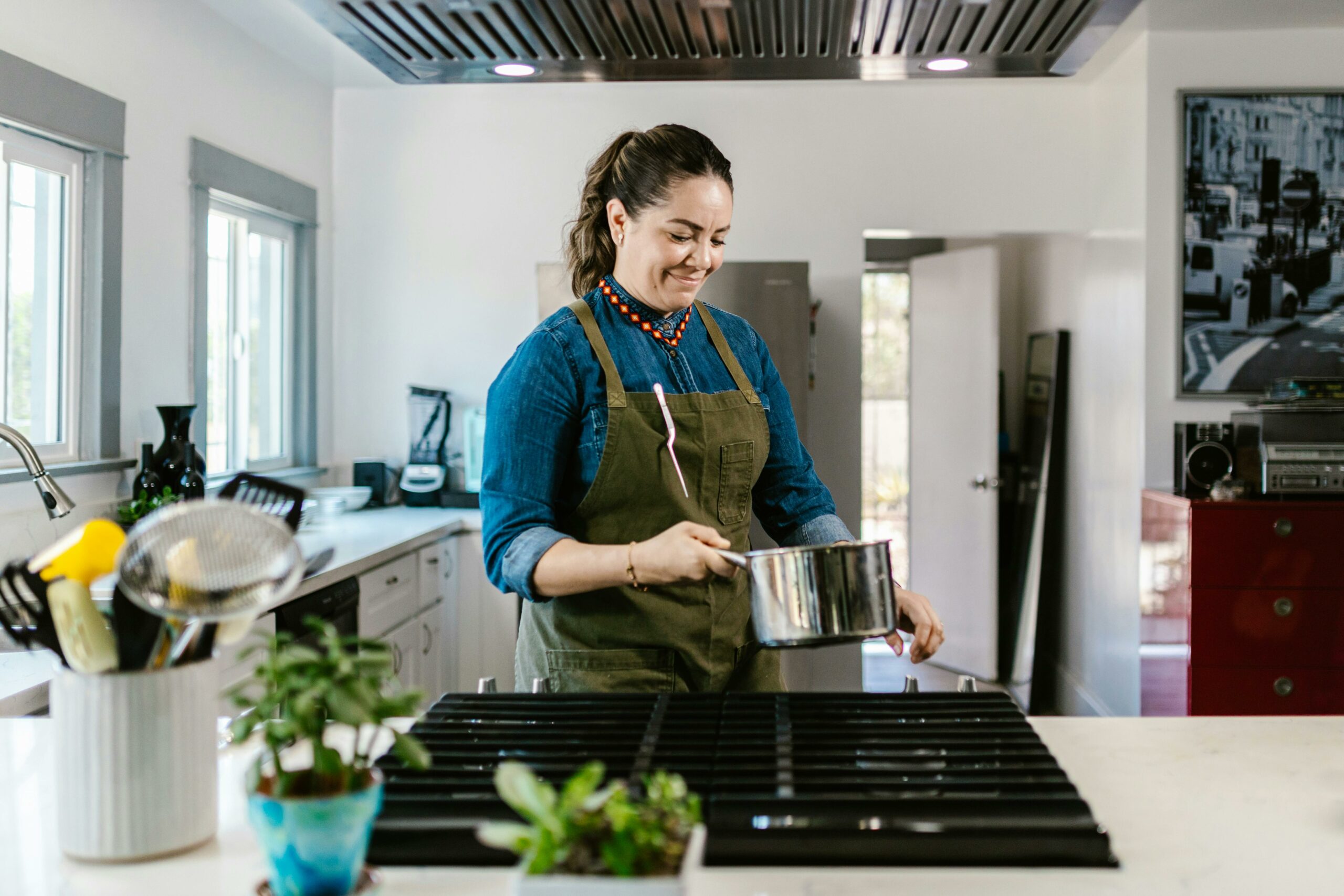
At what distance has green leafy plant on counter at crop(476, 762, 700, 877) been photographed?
2.11 feet

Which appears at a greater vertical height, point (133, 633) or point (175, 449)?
point (175, 449)

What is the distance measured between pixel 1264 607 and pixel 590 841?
2.98m

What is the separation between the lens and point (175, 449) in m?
2.81

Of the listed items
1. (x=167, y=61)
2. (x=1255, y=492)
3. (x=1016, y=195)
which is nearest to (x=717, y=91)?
(x=1016, y=195)

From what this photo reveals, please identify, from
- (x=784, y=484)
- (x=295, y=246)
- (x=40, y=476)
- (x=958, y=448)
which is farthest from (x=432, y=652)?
(x=958, y=448)

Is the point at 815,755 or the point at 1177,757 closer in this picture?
the point at 815,755

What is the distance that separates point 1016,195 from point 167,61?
9.57ft

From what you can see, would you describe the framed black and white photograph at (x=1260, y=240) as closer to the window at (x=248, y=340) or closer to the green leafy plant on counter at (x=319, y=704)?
the window at (x=248, y=340)

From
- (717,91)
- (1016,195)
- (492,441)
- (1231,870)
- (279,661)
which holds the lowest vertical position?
(1231,870)

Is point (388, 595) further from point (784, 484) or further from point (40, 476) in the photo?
point (784, 484)

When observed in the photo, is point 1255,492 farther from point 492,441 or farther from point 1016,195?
point 492,441

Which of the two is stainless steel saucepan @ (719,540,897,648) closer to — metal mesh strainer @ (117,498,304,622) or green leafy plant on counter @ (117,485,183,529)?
metal mesh strainer @ (117,498,304,622)

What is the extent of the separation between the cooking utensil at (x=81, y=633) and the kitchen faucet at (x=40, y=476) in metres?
0.95

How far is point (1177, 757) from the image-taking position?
3.77 ft
